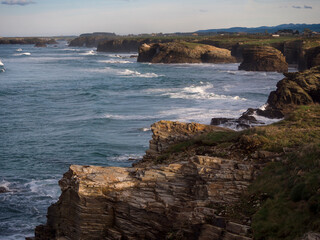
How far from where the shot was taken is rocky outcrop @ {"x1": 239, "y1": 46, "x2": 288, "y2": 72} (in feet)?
253

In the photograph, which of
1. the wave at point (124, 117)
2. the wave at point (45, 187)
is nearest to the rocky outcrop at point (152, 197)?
the wave at point (45, 187)

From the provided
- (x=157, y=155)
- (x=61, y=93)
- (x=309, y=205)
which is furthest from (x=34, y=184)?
(x=61, y=93)

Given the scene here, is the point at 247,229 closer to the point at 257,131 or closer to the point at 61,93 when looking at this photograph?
the point at 257,131

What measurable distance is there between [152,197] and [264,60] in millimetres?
71185

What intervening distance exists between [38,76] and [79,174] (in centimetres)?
6448

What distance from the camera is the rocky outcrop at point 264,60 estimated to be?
3034 inches

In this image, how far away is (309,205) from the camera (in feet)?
31.7

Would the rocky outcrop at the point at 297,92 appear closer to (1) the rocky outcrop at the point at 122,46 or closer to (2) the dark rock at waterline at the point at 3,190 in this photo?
(2) the dark rock at waterline at the point at 3,190

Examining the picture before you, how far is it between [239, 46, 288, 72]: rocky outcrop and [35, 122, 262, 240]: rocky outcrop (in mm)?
68008

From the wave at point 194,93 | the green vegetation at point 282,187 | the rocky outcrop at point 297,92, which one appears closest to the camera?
the green vegetation at point 282,187

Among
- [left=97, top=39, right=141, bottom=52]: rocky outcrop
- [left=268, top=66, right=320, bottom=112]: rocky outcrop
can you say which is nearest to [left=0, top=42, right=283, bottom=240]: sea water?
[left=268, top=66, right=320, bottom=112]: rocky outcrop

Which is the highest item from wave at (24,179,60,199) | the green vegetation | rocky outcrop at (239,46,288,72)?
rocky outcrop at (239,46,288,72)

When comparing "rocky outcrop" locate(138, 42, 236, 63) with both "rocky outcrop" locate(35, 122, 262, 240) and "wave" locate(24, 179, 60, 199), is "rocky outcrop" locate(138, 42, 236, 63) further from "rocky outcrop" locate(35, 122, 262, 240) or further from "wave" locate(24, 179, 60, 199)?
"rocky outcrop" locate(35, 122, 262, 240)

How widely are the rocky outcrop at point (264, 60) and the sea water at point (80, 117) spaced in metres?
7.25
